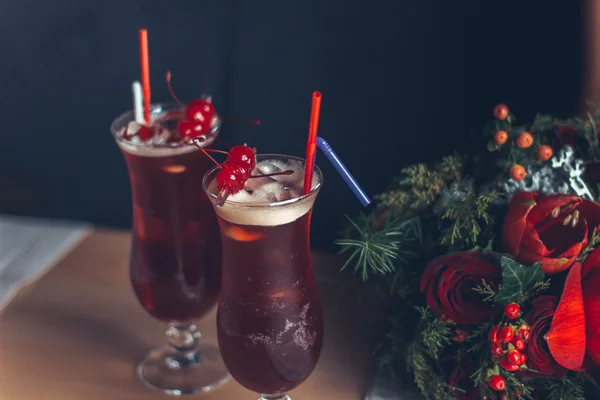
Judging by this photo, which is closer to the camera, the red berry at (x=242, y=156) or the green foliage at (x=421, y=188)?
the red berry at (x=242, y=156)

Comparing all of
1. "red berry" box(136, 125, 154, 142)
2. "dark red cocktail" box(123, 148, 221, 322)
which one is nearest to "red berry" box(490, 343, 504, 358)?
"dark red cocktail" box(123, 148, 221, 322)

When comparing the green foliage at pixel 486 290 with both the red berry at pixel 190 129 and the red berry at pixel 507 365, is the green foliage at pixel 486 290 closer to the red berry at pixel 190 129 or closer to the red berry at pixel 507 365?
the red berry at pixel 507 365

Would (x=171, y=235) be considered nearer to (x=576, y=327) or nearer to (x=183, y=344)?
(x=183, y=344)

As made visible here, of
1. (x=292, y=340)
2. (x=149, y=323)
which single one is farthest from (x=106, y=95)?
(x=292, y=340)

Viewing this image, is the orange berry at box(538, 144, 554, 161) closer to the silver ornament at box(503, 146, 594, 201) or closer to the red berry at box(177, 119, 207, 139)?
the silver ornament at box(503, 146, 594, 201)

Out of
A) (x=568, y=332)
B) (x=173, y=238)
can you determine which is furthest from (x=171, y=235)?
(x=568, y=332)

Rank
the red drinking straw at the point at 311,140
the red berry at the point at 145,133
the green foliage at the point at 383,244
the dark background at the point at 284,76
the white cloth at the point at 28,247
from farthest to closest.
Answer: the white cloth at the point at 28,247, the dark background at the point at 284,76, the red berry at the point at 145,133, the green foliage at the point at 383,244, the red drinking straw at the point at 311,140

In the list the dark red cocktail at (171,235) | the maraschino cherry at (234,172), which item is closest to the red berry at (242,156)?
the maraschino cherry at (234,172)
